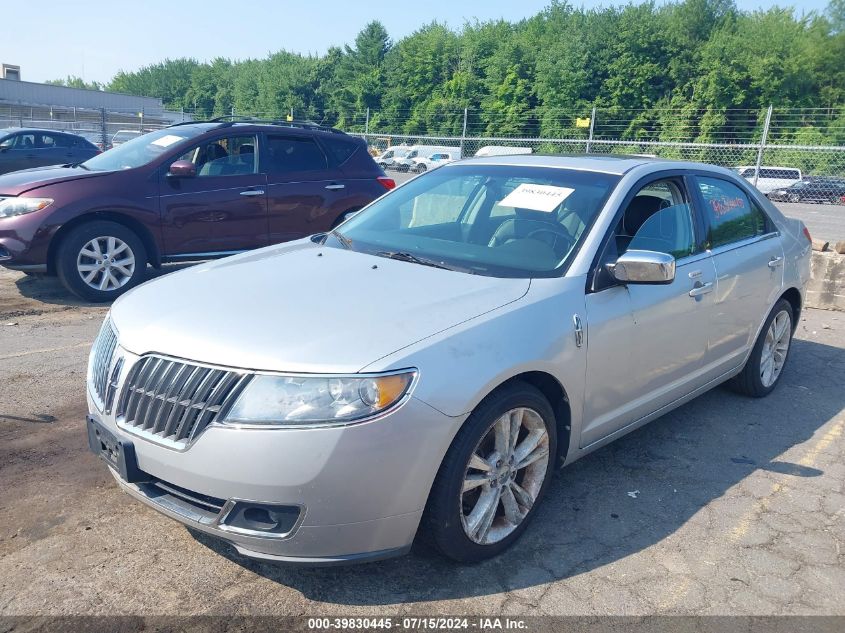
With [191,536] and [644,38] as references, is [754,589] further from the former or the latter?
[644,38]

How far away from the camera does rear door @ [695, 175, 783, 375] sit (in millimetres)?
4434

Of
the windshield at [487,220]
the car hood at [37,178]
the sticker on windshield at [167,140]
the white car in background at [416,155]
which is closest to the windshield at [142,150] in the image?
the sticker on windshield at [167,140]

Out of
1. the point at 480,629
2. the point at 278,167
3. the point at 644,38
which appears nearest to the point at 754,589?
the point at 480,629

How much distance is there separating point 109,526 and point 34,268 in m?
4.72

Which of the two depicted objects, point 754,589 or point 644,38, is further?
point 644,38

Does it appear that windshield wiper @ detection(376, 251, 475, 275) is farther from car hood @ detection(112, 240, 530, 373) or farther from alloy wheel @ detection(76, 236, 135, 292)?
alloy wheel @ detection(76, 236, 135, 292)

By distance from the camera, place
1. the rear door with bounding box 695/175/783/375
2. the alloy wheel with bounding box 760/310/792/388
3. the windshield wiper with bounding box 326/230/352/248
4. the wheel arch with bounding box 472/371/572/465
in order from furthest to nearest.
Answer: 1. the alloy wheel with bounding box 760/310/792/388
2. the rear door with bounding box 695/175/783/375
3. the windshield wiper with bounding box 326/230/352/248
4. the wheel arch with bounding box 472/371/572/465

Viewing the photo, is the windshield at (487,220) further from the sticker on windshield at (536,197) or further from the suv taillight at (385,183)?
the suv taillight at (385,183)

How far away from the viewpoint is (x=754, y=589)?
9.85ft

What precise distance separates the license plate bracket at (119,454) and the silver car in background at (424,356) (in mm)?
11

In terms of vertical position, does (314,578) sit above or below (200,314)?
below

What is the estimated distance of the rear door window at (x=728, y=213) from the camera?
4523mm

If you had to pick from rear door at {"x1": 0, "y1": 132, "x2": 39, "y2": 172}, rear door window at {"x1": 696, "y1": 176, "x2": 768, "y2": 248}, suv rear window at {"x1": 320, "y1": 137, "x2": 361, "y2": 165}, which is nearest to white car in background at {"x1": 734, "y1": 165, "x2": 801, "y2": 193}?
suv rear window at {"x1": 320, "y1": 137, "x2": 361, "y2": 165}

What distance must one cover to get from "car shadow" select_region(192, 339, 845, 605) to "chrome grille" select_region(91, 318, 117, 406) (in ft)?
2.42
